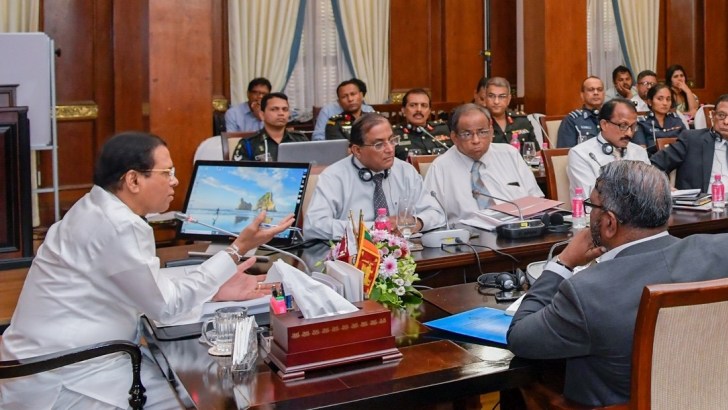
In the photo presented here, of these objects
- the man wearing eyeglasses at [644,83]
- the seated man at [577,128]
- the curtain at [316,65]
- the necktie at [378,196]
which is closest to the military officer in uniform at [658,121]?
the seated man at [577,128]

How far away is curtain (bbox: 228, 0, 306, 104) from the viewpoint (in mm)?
7113

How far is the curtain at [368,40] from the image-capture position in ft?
25.0

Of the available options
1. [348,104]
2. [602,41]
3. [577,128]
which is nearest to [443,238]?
[577,128]

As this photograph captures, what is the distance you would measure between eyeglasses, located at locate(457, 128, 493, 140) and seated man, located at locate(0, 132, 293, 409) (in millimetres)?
2047

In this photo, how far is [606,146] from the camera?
4219mm

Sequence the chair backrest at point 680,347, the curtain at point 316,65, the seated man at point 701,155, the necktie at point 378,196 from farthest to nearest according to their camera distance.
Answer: the curtain at point 316,65 < the seated man at point 701,155 < the necktie at point 378,196 < the chair backrest at point 680,347

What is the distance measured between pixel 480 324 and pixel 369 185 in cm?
163

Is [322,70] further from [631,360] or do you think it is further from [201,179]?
[631,360]

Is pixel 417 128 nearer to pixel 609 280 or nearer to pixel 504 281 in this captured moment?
pixel 504 281

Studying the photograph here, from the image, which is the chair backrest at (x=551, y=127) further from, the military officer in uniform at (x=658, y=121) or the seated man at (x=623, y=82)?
the seated man at (x=623, y=82)

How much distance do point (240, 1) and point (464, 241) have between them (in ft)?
16.0

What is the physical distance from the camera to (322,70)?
7.60 m

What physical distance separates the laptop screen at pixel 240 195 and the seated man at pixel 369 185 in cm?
47

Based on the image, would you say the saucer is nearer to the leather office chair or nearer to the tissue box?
the tissue box
